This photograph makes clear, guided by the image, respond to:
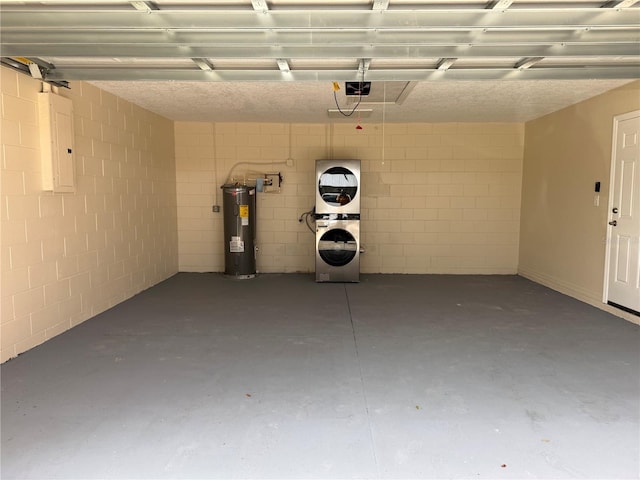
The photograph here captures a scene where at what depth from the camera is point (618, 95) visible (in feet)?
13.4

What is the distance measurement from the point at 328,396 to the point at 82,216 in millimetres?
3052

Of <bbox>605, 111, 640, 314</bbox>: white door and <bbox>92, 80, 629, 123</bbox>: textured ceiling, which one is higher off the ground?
<bbox>92, 80, 629, 123</bbox>: textured ceiling

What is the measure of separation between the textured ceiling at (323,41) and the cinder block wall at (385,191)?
84.4 inches

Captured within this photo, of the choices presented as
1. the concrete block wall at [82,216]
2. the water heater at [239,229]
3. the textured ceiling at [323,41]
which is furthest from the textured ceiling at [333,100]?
the water heater at [239,229]

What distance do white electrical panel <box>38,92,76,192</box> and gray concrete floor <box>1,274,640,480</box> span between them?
136 centimetres

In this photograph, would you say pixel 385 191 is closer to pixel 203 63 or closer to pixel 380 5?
pixel 203 63

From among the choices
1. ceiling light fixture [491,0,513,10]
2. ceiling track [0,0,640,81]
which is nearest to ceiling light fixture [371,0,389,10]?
ceiling track [0,0,640,81]

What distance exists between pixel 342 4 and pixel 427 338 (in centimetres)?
264

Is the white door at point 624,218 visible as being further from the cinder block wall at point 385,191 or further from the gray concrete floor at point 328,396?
the cinder block wall at point 385,191

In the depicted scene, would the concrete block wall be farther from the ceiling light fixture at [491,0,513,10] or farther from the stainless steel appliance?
the ceiling light fixture at [491,0,513,10]

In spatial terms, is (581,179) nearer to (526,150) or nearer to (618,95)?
(618,95)

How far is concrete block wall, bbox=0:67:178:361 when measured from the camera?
9.84 feet

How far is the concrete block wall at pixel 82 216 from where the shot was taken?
3.00m

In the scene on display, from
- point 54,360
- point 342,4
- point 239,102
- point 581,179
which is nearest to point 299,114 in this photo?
point 239,102
